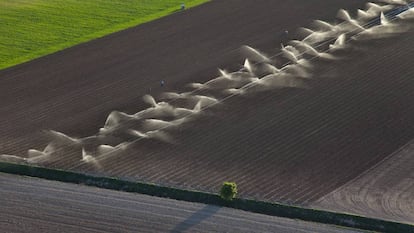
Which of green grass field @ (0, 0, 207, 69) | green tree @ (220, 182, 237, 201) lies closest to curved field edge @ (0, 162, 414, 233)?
green tree @ (220, 182, 237, 201)

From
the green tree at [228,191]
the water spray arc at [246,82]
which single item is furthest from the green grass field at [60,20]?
the green tree at [228,191]

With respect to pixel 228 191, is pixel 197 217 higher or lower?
lower

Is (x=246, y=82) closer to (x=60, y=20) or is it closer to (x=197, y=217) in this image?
(x=197, y=217)

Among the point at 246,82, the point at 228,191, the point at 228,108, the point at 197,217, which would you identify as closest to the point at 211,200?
the point at 228,191

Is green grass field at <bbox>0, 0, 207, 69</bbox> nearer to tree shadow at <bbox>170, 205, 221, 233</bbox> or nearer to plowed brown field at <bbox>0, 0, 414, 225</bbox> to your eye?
plowed brown field at <bbox>0, 0, 414, 225</bbox>

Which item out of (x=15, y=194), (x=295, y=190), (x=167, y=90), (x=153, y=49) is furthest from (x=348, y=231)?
(x=153, y=49)

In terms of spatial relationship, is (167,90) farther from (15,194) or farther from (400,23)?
(400,23)

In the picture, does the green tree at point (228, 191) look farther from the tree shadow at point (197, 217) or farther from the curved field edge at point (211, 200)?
the tree shadow at point (197, 217)

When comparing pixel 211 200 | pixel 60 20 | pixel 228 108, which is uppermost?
pixel 60 20
